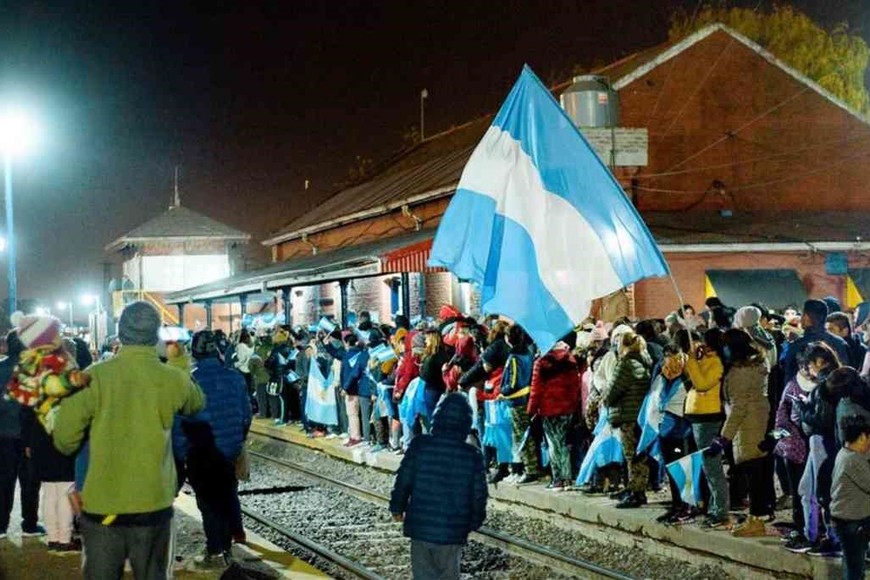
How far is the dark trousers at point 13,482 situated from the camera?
1107 centimetres

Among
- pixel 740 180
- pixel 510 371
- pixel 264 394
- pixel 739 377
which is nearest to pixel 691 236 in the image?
pixel 740 180

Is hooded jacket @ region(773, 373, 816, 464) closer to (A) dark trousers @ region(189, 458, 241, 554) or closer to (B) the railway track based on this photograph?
(B) the railway track

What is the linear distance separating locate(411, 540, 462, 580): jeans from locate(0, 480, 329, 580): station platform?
264 centimetres

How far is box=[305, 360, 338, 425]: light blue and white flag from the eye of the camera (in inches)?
822

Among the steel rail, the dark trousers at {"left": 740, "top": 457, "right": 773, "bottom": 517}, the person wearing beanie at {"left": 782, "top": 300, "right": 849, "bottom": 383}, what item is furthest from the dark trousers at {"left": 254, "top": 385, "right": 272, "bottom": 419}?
the person wearing beanie at {"left": 782, "top": 300, "right": 849, "bottom": 383}

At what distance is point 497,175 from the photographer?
9258mm

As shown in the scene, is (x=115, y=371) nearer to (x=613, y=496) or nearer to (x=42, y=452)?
(x=42, y=452)

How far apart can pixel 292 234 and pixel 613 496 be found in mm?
36051

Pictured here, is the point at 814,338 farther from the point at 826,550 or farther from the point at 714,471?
the point at 826,550

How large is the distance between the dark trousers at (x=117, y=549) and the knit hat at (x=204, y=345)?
3759 mm

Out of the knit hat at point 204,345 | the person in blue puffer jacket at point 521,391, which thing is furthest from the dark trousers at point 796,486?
the knit hat at point 204,345

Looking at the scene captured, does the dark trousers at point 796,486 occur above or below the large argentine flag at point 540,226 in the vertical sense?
below

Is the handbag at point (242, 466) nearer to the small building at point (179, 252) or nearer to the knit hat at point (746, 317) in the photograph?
the knit hat at point (746, 317)

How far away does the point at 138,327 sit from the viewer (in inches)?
239
